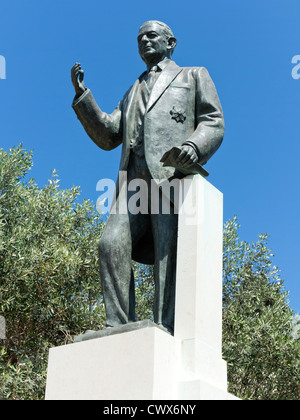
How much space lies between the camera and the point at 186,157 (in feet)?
17.0

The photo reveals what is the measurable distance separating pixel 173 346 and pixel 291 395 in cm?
1011

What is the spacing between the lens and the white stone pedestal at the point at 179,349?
445 cm

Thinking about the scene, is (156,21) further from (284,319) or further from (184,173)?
(284,319)

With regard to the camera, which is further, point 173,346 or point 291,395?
point 291,395

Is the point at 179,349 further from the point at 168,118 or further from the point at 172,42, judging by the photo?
the point at 172,42

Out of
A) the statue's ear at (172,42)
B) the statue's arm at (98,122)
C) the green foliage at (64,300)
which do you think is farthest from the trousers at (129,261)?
the green foliage at (64,300)

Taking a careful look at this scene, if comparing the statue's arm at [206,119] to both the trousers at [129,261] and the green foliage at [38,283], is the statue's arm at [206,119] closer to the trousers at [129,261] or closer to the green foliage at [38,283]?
the trousers at [129,261]

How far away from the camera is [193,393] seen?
4.43 metres

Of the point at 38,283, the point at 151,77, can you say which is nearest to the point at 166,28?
the point at 151,77

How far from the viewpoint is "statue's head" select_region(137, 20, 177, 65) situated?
6.00 meters

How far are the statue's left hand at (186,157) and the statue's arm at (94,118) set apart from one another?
3.68 feet

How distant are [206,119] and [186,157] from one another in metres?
0.63

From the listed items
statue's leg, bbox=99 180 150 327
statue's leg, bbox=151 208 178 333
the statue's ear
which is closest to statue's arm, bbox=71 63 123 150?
the statue's ear
